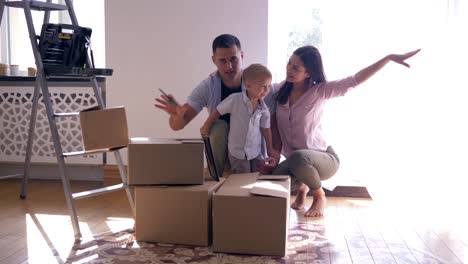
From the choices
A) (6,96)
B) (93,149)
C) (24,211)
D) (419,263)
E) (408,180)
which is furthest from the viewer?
(6,96)

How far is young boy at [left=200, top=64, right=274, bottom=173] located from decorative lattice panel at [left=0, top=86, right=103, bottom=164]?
1.15 meters

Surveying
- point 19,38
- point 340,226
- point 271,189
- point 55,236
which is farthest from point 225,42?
point 19,38

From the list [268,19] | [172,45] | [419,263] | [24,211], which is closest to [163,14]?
[172,45]

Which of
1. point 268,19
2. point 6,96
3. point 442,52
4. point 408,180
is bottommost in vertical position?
point 408,180

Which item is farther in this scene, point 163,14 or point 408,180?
point 163,14

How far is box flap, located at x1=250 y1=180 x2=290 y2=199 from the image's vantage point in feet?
5.72

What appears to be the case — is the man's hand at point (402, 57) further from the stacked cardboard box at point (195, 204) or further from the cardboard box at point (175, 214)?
the cardboard box at point (175, 214)

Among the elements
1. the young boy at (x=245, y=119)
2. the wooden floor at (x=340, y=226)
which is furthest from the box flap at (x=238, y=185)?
the wooden floor at (x=340, y=226)

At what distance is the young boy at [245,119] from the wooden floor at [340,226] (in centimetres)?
42

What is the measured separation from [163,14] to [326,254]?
1.79 metres

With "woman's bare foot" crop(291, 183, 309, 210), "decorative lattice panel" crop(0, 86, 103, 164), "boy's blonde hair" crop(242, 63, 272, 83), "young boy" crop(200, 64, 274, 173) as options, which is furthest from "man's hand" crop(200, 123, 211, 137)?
"decorative lattice panel" crop(0, 86, 103, 164)

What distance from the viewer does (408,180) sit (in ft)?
8.44

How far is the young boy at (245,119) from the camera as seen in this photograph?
2.21 metres

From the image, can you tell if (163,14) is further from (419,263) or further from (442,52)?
(419,263)
